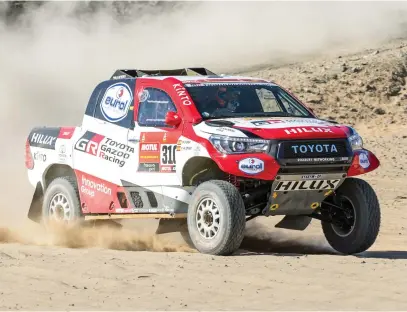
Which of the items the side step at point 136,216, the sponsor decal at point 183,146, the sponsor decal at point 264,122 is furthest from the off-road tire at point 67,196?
the sponsor decal at point 264,122

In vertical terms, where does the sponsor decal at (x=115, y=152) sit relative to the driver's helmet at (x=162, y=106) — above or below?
below

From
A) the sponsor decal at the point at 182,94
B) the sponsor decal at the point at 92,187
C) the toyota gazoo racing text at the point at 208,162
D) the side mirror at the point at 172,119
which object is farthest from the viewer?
the sponsor decal at the point at 92,187

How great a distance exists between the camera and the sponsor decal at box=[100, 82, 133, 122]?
37.8 ft

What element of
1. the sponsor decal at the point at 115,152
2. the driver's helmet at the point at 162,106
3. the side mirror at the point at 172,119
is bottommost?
the sponsor decal at the point at 115,152

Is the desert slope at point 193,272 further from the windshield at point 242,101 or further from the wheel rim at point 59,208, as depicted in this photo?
the windshield at point 242,101

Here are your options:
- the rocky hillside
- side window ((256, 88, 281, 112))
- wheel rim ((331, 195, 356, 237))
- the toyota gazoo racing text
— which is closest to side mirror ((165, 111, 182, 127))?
the toyota gazoo racing text

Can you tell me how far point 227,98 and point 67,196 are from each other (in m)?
2.14

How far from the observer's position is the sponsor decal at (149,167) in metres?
10.9

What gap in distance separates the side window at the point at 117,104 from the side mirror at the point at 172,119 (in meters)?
0.71

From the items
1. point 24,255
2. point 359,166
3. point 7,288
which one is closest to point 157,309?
point 7,288

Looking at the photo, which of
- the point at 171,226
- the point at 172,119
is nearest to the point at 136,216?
the point at 171,226

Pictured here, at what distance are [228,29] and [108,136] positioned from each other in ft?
64.4

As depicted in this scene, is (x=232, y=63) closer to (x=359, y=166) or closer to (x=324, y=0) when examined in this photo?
(x=324, y=0)

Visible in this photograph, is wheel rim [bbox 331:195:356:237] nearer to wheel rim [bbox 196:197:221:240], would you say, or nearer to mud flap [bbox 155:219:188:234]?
wheel rim [bbox 196:197:221:240]
